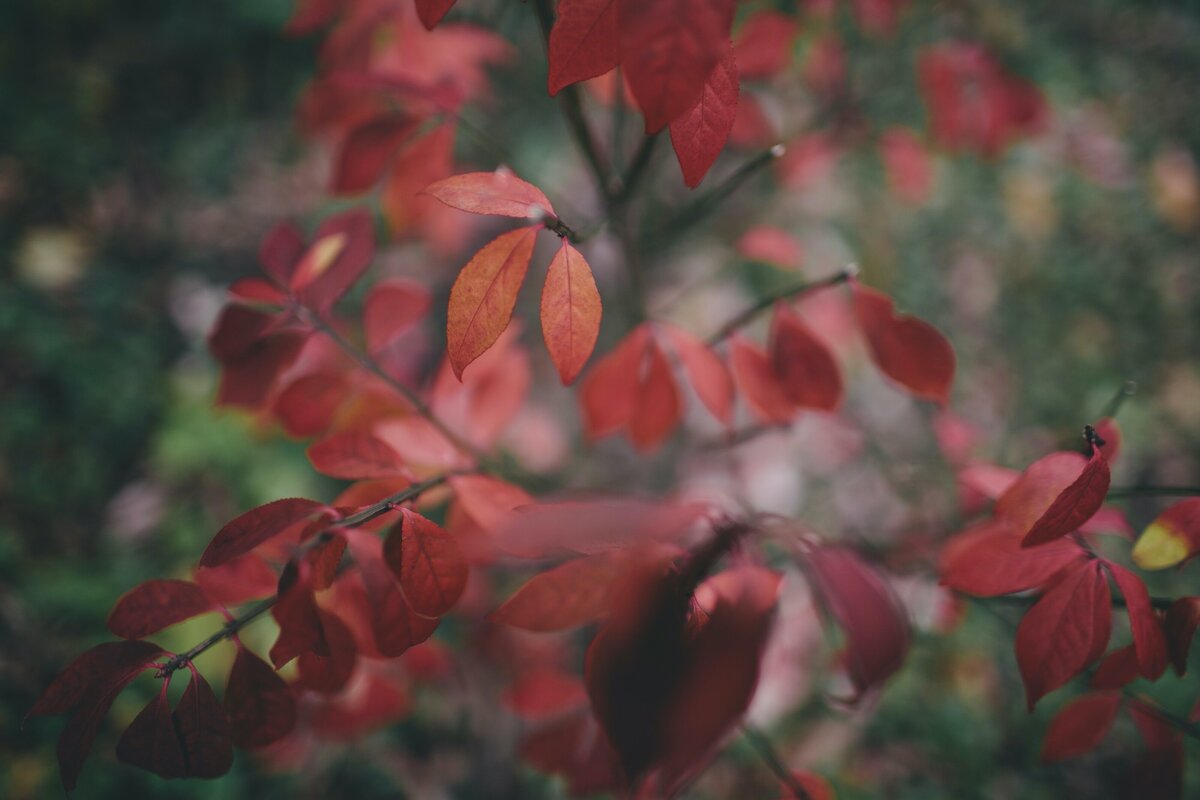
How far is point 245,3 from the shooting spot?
1805 millimetres

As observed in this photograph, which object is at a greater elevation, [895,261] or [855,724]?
[895,261]

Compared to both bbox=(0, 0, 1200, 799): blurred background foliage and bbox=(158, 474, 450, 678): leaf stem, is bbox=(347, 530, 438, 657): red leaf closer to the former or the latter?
bbox=(158, 474, 450, 678): leaf stem

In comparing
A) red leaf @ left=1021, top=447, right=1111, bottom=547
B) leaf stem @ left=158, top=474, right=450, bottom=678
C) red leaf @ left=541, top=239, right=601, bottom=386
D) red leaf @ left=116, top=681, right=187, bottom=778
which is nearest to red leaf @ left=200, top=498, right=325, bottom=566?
leaf stem @ left=158, top=474, right=450, bottom=678

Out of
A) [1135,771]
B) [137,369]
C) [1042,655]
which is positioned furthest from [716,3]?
[137,369]

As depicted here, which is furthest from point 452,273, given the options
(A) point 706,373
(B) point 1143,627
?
(B) point 1143,627

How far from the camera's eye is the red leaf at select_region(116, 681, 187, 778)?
48 cm

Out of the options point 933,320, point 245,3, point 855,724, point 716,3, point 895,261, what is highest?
point 245,3

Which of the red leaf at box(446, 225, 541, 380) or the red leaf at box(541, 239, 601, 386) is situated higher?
the red leaf at box(446, 225, 541, 380)

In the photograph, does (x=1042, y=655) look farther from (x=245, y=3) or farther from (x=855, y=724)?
(x=245, y=3)

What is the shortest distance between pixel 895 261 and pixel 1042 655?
69.1 inches

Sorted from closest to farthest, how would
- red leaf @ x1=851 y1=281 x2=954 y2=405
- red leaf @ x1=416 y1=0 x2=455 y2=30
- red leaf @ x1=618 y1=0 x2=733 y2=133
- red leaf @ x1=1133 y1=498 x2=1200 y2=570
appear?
red leaf @ x1=618 y1=0 x2=733 y2=133, red leaf @ x1=416 y1=0 x2=455 y2=30, red leaf @ x1=1133 y1=498 x2=1200 y2=570, red leaf @ x1=851 y1=281 x2=954 y2=405

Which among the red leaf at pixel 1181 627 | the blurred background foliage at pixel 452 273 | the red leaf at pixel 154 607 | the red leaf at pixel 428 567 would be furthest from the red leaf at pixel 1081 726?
the red leaf at pixel 154 607

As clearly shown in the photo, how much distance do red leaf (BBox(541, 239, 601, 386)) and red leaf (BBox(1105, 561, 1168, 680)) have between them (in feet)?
1.73

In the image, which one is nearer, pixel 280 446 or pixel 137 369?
pixel 280 446
